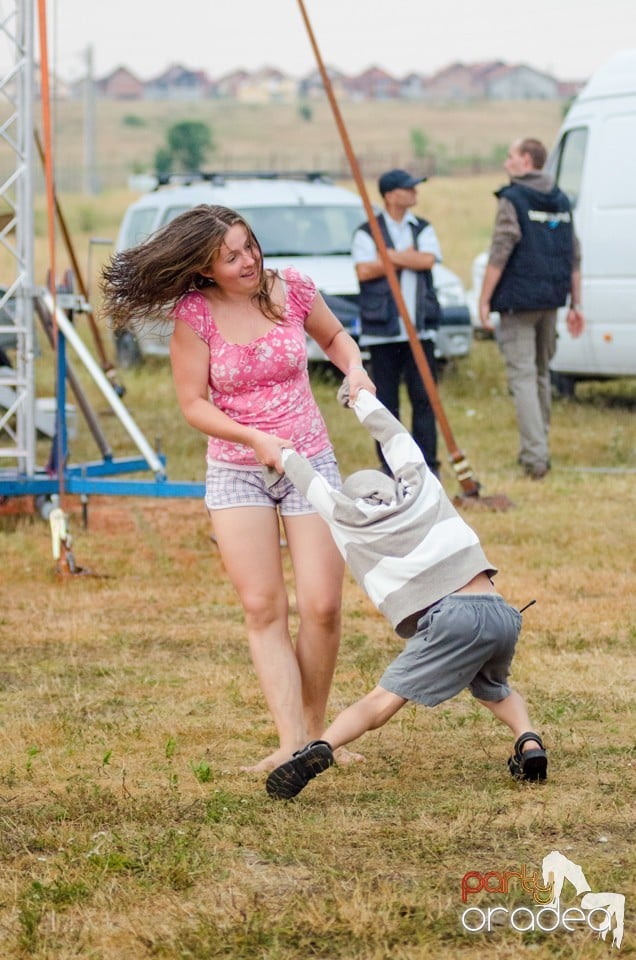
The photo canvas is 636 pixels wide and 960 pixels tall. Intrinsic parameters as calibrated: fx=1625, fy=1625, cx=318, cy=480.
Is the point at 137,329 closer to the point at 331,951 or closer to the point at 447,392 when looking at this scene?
the point at 331,951

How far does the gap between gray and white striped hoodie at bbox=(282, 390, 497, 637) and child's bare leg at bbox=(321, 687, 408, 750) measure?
0.66ft

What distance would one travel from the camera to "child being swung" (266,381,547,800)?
14.0 feet

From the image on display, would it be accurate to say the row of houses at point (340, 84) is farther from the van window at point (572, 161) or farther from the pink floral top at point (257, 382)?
the pink floral top at point (257, 382)

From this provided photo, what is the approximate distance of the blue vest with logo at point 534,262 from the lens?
9961 mm

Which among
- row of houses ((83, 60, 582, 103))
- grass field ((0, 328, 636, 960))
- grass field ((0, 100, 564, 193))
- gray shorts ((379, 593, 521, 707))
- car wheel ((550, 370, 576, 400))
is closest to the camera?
grass field ((0, 328, 636, 960))

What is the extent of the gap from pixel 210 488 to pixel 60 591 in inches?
117

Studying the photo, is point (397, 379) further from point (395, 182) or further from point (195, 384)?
point (195, 384)

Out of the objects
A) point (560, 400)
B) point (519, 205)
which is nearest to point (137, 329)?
point (519, 205)

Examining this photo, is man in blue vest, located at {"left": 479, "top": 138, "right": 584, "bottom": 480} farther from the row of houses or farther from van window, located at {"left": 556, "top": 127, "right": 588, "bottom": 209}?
the row of houses

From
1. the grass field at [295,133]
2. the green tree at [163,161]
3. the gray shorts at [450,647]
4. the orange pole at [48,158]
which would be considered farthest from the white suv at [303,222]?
the green tree at [163,161]

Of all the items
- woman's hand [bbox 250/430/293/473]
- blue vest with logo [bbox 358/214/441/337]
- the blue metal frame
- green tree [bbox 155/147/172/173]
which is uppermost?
woman's hand [bbox 250/430/293/473]

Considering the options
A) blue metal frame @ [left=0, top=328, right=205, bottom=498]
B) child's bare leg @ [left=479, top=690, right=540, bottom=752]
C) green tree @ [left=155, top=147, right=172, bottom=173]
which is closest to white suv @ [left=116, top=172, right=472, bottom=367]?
blue metal frame @ [left=0, top=328, right=205, bottom=498]

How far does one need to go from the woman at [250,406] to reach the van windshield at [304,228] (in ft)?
31.7

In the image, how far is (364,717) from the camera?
4332 millimetres
